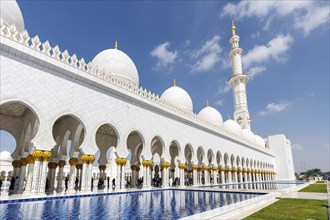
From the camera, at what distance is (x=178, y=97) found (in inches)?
773

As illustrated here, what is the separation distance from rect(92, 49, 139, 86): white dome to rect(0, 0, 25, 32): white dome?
457 centimetres

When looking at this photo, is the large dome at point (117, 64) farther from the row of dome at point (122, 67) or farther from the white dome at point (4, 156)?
the white dome at point (4, 156)

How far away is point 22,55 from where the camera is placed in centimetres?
807

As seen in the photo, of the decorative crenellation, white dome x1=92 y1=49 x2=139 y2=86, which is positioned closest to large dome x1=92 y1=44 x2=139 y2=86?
white dome x1=92 y1=49 x2=139 y2=86

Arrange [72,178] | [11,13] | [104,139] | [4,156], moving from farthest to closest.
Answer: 1. [4,156]
2. [104,139]
3. [72,178]
4. [11,13]

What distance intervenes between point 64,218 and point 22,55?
607 cm

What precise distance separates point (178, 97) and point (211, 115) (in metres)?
5.95

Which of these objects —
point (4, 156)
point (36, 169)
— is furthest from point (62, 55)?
point (4, 156)

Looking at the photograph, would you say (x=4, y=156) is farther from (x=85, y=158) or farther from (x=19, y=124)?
(x=85, y=158)

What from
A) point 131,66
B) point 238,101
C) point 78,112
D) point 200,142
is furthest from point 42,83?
point 238,101

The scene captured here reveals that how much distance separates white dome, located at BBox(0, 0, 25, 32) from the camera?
9.54 metres

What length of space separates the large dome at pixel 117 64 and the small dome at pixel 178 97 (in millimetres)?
5042

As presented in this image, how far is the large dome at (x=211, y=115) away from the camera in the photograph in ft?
78.1

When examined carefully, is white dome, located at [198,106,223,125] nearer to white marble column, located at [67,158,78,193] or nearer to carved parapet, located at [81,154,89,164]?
white marble column, located at [67,158,78,193]
